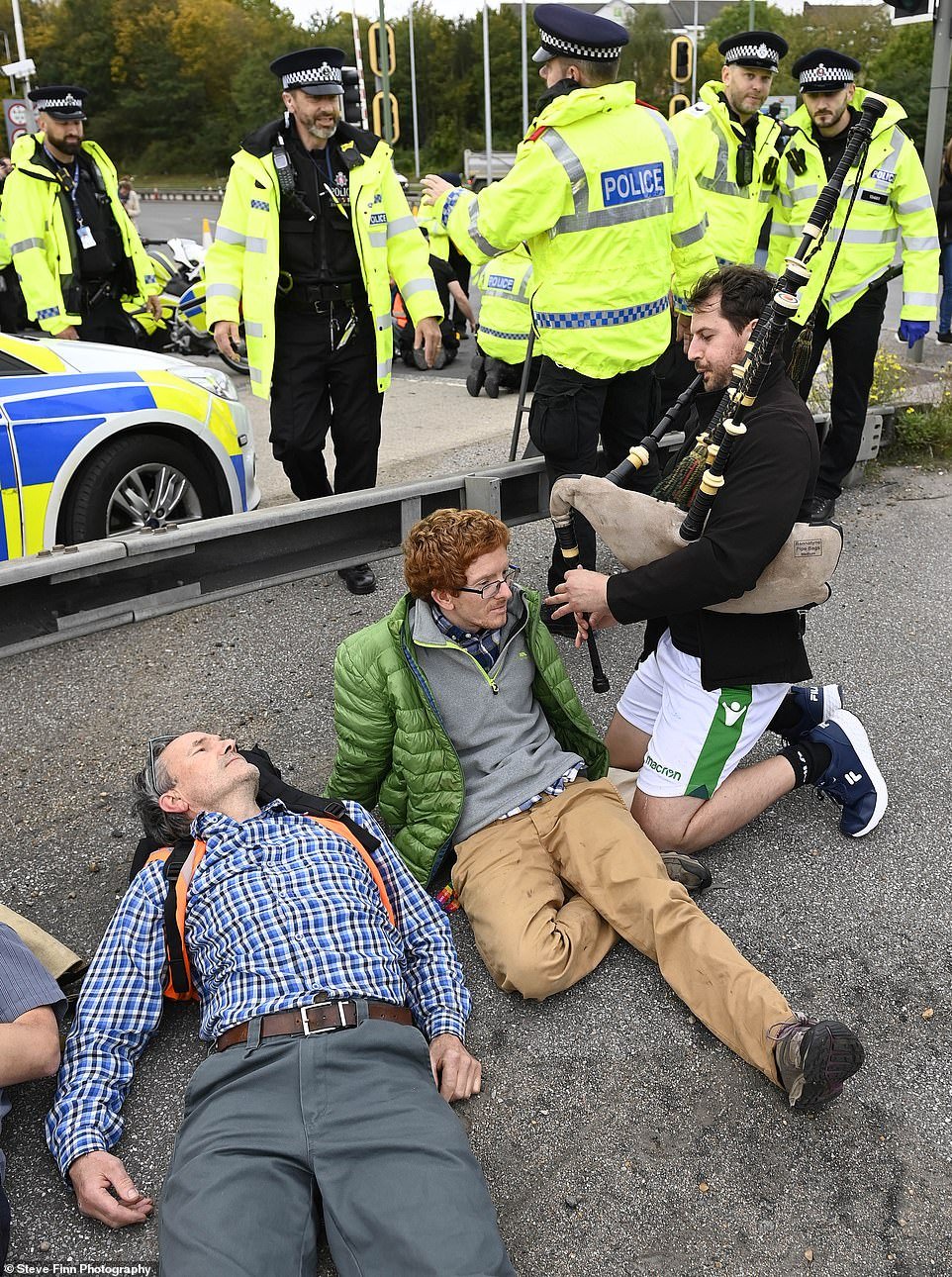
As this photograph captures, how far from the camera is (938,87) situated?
10.1m

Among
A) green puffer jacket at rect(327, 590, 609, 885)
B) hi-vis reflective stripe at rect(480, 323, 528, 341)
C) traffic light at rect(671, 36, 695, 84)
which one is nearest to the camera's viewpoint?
green puffer jacket at rect(327, 590, 609, 885)

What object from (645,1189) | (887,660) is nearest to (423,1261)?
(645,1189)

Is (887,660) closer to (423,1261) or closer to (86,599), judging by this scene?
(86,599)

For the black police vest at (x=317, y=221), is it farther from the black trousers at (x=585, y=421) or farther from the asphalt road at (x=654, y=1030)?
the asphalt road at (x=654, y=1030)

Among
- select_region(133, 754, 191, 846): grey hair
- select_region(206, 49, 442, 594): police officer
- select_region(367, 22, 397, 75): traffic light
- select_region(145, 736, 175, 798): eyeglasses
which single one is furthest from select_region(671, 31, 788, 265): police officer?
select_region(367, 22, 397, 75): traffic light

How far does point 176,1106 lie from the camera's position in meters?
2.75

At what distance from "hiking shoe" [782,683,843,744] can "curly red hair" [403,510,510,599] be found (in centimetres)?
125

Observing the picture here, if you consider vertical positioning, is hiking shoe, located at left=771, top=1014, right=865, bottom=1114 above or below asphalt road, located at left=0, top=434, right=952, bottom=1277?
above

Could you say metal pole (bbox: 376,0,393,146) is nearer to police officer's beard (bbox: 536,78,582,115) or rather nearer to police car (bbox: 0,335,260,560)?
police car (bbox: 0,335,260,560)

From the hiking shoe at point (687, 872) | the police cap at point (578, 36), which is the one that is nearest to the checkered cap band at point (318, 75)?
the police cap at point (578, 36)

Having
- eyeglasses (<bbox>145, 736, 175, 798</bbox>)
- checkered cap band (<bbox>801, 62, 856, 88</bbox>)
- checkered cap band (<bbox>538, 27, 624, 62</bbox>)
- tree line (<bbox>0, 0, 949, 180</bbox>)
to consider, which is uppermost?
checkered cap band (<bbox>538, 27, 624, 62</bbox>)

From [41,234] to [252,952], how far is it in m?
5.73

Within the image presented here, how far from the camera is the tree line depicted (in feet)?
240

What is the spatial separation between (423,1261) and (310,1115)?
387 millimetres
